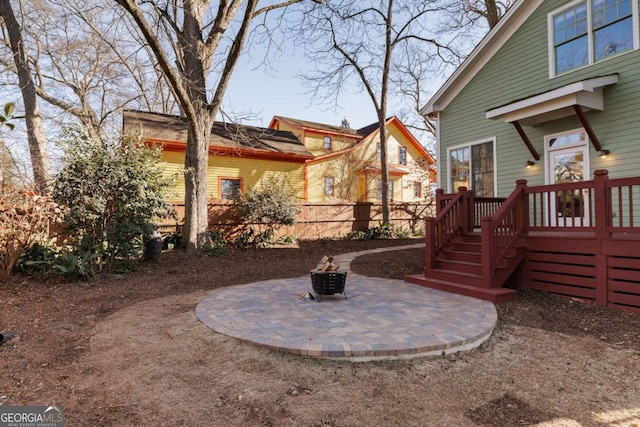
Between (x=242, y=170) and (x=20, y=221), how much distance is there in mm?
8462

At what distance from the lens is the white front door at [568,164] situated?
22.3 feet

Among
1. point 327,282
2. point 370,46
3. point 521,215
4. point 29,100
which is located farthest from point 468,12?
point 29,100

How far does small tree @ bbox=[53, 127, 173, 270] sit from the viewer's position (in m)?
6.90

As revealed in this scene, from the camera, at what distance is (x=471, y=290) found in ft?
17.5

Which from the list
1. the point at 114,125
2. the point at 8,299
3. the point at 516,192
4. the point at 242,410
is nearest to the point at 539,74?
the point at 516,192

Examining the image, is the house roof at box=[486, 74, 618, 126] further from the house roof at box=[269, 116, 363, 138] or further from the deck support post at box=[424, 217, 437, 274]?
the house roof at box=[269, 116, 363, 138]

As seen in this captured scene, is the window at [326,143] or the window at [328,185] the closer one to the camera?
the window at [328,185]

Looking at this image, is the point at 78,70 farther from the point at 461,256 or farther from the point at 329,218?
the point at 461,256

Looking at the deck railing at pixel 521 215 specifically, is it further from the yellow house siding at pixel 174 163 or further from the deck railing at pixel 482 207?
the yellow house siding at pixel 174 163

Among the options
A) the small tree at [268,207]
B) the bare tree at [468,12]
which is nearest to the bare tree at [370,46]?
the bare tree at [468,12]

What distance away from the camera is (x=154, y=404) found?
248cm

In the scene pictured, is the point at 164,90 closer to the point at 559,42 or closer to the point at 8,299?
the point at 8,299

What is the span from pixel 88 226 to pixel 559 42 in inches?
394

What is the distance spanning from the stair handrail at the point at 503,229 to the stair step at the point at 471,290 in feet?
0.85
